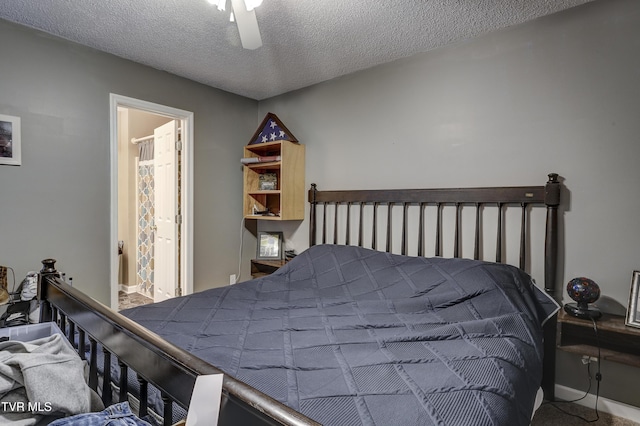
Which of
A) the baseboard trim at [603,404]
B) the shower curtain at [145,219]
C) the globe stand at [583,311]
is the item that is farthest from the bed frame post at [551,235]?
the shower curtain at [145,219]

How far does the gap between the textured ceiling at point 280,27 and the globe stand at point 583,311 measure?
176 centimetres

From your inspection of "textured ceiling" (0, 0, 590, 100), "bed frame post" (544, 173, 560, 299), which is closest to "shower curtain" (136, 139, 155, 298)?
"textured ceiling" (0, 0, 590, 100)

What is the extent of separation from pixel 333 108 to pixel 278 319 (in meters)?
2.11

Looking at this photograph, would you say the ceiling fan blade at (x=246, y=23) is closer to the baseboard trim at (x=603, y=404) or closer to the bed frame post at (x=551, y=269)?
the bed frame post at (x=551, y=269)

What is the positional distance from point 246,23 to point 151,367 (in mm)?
1421

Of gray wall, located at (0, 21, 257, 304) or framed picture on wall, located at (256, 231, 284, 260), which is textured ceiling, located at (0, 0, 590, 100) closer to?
gray wall, located at (0, 21, 257, 304)

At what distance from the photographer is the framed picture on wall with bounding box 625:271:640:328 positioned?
1.68 meters

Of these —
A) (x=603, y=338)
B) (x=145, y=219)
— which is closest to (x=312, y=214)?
(x=603, y=338)

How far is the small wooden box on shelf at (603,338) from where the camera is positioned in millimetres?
1677

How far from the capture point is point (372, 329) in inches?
62.2

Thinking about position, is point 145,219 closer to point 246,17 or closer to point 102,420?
point 246,17

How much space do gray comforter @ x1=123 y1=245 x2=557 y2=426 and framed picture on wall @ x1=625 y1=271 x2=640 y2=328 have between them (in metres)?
0.33

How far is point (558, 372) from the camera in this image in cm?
206

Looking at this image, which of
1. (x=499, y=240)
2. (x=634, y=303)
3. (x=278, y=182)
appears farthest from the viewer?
(x=278, y=182)
